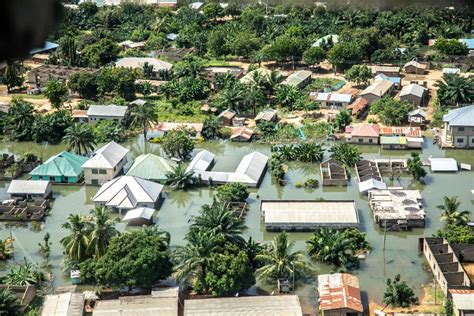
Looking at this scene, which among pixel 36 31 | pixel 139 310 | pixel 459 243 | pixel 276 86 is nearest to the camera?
pixel 36 31

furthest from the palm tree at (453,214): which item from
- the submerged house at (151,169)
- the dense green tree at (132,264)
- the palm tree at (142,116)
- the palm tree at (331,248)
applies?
the palm tree at (142,116)

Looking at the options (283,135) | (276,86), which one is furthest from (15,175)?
(276,86)

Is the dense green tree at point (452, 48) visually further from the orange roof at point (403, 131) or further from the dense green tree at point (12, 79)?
the dense green tree at point (12, 79)

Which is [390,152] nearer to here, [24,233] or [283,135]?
[283,135]

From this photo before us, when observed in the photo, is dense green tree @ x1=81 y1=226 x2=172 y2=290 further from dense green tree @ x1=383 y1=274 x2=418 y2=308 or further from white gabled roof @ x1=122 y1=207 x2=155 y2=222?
dense green tree @ x1=383 y1=274 x2=418 y2=308

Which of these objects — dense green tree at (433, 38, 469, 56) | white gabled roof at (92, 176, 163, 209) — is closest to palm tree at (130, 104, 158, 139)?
white gabled roof at (92, 176, 163, 209)
